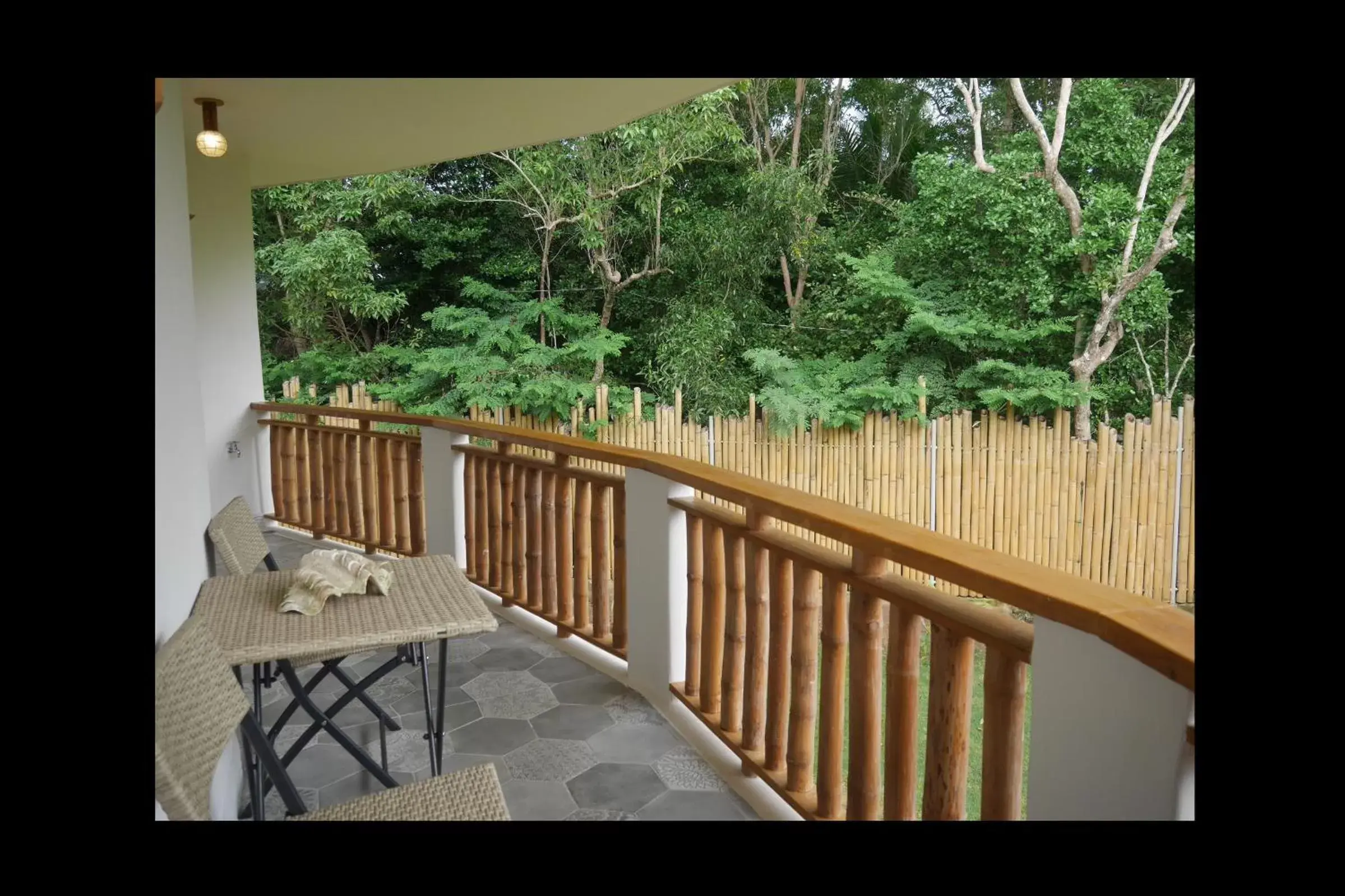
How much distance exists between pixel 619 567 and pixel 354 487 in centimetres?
291

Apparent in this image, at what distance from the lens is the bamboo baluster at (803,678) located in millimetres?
2139

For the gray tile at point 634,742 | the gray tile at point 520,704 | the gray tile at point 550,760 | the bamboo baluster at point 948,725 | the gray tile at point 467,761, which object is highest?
the bamboo baluster at point 948,725

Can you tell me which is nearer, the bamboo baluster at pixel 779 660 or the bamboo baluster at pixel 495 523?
the bamboo baluster at pixel 779 660

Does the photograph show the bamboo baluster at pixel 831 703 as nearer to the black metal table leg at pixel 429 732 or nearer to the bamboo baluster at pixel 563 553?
the black metal table leg at pixel 429 732

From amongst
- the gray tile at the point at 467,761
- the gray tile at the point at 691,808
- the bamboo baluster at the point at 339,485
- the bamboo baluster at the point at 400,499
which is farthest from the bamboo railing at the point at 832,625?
the bamboo baluster at the point at 339,485

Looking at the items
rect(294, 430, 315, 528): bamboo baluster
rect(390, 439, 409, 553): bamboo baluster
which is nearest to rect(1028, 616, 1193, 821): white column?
rect(390, 439, 409, 553): bamboo baluster

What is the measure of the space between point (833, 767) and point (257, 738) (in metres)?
1.26

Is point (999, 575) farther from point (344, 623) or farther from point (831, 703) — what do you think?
point (344, 623)

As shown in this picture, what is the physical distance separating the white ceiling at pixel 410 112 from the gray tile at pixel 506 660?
8.45ft

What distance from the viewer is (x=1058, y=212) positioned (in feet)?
35.3

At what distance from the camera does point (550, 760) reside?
106 inches

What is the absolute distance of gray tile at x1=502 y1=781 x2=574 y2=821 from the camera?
7.81ft
